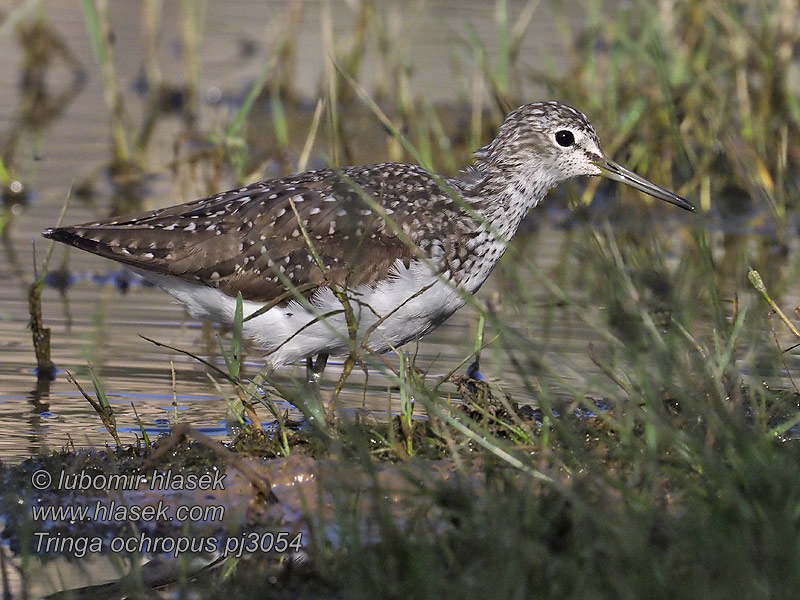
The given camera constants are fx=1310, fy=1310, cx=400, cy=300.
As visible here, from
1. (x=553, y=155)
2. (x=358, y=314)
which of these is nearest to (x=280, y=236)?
(x=358, y=314)

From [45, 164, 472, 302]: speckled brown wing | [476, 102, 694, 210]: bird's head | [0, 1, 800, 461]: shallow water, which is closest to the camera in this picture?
[0, 1, 800, 461]: shallow water

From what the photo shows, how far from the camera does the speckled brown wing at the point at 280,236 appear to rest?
6.52 meters

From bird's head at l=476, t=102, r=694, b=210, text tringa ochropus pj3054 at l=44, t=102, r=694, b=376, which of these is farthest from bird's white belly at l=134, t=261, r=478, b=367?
bird's head at l=476, t=102, r=694, b=210

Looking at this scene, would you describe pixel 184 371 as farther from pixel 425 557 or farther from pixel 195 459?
pixel 425 557

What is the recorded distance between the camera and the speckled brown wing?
Result: 6.52m

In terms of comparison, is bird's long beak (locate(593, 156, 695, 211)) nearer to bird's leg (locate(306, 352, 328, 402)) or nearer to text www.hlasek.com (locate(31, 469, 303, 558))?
bird's leg (locate(306, 352, 328, 402))

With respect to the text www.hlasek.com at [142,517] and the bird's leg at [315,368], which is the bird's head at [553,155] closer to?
the bird's leg at [315,368]

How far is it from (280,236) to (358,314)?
659 mm

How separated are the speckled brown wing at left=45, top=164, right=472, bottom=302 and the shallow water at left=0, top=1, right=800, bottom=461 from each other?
2.22 feet

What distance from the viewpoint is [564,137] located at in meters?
7.28

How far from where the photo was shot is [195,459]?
5.65 metres

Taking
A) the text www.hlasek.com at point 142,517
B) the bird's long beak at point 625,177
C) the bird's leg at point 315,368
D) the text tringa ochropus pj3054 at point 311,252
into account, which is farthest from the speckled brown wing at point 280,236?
the text www.hlasek.com at point 142,517

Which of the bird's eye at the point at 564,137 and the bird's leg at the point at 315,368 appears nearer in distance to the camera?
the bird's leg at the point at 315,368

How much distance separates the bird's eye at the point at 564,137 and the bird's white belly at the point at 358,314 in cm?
115
